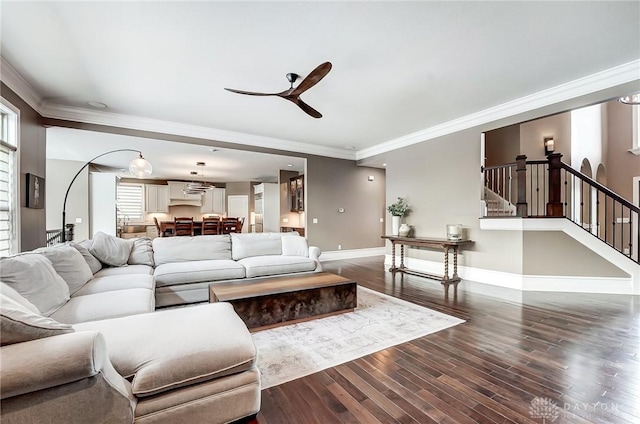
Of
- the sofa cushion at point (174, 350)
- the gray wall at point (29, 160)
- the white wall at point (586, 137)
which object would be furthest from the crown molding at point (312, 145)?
the white wall at point (586, 137)

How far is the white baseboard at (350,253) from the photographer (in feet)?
22.4

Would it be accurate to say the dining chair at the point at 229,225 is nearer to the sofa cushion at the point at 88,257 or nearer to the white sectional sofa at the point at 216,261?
the white sectional sofa at the point at 216,261

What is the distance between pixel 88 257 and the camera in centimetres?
299

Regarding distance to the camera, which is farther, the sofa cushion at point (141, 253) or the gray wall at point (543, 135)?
the gray wall at point (543, 135)

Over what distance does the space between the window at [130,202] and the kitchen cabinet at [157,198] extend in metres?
0.18

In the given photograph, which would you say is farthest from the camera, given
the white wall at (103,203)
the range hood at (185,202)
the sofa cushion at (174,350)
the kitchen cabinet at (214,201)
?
the kitchen cabinet at (214,201)

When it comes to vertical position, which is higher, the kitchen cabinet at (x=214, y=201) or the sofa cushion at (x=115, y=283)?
the kitchen cabinet at (x=214, y=201)

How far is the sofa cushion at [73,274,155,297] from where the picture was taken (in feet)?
7.95

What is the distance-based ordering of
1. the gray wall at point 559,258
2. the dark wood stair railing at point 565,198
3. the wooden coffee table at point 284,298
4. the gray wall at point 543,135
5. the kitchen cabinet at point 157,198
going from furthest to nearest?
the kitchen cabinet at point 157,198
the gray wall at point 543,135
the dark wood stair railing at point 565,198
the gray wall at point 559,258
the wooden coffee table at point 284,298

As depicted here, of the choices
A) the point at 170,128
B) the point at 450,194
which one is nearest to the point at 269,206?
the point at 170,128

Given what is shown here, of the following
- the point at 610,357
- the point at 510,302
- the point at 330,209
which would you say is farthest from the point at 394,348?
the point at 330,209

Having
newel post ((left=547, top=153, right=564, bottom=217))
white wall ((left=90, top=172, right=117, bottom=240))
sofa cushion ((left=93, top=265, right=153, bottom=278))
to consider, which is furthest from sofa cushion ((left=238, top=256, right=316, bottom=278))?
white wall ((left=90, top=172, right=117, bottom=240))

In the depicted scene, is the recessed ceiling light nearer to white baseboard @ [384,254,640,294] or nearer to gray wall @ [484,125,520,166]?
white baseboard @ [384,254,640,294]

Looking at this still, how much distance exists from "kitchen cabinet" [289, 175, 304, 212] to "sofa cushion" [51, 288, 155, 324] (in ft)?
17.4
